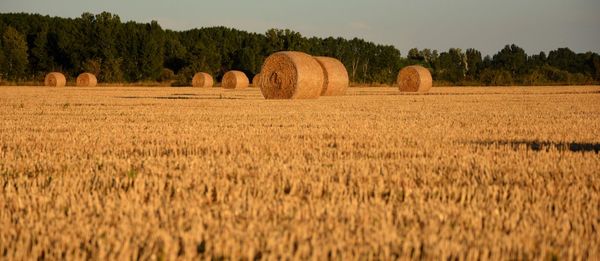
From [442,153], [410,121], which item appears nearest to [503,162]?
[442,153]

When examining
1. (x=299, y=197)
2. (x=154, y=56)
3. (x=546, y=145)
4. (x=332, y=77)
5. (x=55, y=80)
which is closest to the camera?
(x=299, y=197)

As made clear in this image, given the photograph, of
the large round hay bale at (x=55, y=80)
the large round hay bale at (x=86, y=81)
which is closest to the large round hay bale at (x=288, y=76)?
the large round hay bale at (x=86, y=81)

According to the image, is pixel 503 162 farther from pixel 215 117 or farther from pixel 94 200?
pixel 215 117

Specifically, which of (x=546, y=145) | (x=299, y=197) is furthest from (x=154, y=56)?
(x=299, y=197)

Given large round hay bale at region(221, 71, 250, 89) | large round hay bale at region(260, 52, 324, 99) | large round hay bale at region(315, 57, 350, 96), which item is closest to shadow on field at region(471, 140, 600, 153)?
large round hay bale at region(260, 52, 324, 99)

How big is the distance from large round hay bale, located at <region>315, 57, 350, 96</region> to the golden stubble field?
1448 centimetres

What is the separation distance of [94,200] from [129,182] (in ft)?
2.16

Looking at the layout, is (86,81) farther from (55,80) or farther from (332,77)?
(332,77)

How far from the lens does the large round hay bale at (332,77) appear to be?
70.1ft

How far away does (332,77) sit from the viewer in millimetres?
21516

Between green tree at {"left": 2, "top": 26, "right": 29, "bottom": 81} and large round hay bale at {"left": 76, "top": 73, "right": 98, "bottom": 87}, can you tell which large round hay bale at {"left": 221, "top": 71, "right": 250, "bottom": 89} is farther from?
green tree at {"left": 2, "top": 26, "right": 29, "bottom": 81}

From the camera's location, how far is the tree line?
50.7 meters

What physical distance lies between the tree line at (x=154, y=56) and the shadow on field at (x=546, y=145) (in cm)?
4097

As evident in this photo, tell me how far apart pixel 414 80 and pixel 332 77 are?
26.3ft
